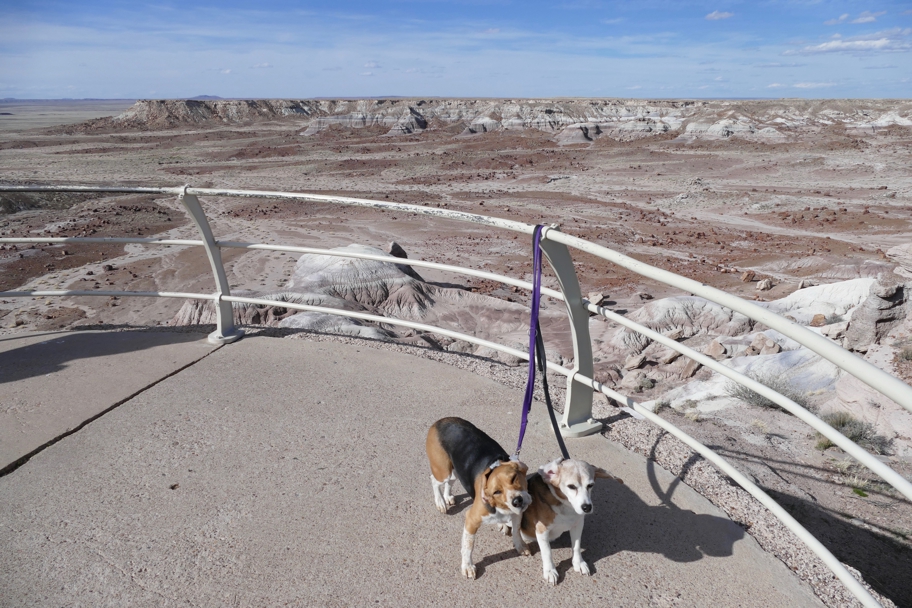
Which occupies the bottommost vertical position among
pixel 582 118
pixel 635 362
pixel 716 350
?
pixel 635 362

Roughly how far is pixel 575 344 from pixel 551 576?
120cm

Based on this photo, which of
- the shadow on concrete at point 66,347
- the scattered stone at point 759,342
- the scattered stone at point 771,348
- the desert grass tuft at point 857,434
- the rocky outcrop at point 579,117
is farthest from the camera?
the rocky outcrop at point 579,117

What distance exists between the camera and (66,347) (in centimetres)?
470

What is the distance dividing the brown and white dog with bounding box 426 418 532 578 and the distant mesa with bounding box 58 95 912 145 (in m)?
59.8

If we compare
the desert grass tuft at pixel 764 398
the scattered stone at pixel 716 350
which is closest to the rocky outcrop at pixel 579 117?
the scattered stone at pixel 716 350

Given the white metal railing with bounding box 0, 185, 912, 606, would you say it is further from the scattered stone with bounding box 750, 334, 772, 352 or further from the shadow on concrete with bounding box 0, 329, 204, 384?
the scattered stone with bounding box 750, 334, 772, 352

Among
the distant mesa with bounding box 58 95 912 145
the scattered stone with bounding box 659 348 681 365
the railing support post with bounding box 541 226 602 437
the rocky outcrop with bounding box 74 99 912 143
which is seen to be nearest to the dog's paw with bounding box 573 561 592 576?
the railing support post with bounding box 541 226 602 437

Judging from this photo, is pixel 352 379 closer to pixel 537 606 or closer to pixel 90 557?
pixel 90 557

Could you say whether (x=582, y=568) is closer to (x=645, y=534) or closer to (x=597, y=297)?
(x=645, y=534)

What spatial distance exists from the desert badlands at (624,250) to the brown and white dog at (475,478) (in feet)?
3.91

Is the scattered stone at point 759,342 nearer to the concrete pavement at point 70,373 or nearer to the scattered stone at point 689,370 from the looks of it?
the scattered stone at point 689,370

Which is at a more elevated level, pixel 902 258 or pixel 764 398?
pixel 764 398

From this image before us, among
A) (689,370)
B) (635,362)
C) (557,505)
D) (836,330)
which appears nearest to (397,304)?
(635,362)

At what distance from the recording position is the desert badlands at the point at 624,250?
6.13 meters
